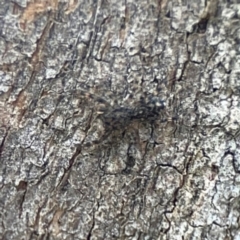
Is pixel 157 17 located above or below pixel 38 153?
above

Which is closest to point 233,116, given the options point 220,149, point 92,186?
point 220,149

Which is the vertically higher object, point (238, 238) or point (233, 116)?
point (233, 116)

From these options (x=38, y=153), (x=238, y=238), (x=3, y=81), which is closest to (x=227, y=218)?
(x=238, y=238)

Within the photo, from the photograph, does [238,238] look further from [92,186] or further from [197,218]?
[92,186]

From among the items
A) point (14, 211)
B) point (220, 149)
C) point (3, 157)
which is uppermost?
point (220, 149)

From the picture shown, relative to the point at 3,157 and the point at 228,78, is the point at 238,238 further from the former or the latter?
the point at 3,157

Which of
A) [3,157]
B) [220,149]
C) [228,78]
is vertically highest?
[228,78]
